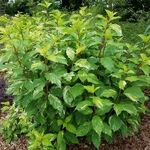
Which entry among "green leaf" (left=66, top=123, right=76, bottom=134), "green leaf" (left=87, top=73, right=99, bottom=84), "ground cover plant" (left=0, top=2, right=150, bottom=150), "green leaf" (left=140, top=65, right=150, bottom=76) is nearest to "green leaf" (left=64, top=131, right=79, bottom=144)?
"ground cover plant" (left=0, top=2, right=150, bottom=150)

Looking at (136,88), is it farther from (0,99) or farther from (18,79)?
(0,99)

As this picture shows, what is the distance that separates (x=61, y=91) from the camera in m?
2.17

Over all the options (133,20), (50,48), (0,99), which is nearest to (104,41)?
(50,48)

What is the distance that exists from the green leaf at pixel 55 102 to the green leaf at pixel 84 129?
0.22 meters

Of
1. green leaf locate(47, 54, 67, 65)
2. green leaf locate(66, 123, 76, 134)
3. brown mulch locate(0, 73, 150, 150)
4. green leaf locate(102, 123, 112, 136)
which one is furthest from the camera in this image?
brown mulch locate(0, 73, 150, 150)

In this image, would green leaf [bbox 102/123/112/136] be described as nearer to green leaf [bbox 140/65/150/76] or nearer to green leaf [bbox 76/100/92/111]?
green leaf [bbox 76/100/92/111]

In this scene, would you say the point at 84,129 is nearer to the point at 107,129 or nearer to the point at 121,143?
the point at 107,129

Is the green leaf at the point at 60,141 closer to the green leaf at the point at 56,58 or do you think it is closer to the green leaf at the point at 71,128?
the green leaf at the point at 71,128

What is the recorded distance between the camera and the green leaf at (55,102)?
6.86 feet

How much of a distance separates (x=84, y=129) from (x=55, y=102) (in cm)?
31

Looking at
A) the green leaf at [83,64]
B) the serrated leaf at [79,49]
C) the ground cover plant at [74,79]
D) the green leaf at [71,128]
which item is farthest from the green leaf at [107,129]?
the serrated leaf at [79,49]

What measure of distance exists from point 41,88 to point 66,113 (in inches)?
17.4

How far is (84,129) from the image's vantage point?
2158 mm

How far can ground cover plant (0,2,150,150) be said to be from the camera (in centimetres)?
206
